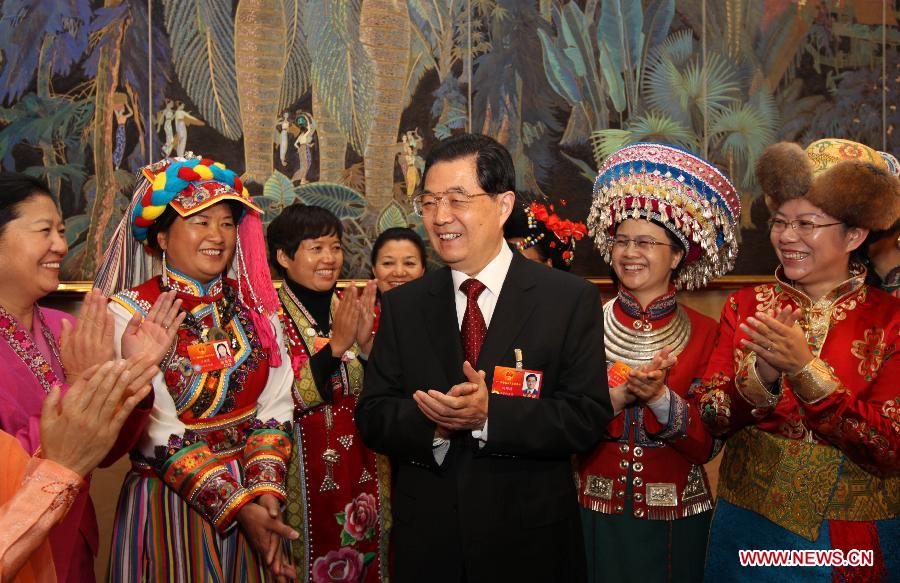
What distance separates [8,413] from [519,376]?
1547mm

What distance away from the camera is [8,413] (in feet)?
7.78

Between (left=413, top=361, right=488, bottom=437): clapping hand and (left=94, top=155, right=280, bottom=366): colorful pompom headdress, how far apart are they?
39.7 inches

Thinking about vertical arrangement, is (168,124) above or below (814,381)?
above

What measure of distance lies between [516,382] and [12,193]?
1.75 meters

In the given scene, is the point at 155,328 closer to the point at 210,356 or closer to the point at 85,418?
the point at 210,356

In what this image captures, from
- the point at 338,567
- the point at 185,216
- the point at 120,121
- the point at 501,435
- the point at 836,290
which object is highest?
the point at 120,121

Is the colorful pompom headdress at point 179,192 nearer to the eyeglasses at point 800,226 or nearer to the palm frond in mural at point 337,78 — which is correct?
the eyeglasses at point 800,226

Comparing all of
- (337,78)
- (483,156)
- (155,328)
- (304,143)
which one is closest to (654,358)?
(483,156)

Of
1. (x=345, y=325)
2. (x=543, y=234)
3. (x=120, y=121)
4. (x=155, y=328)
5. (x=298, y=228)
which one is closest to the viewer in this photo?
(x=155, y=328)

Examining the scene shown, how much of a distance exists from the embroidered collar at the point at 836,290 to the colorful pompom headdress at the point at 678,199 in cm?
31

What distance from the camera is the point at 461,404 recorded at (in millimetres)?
2059

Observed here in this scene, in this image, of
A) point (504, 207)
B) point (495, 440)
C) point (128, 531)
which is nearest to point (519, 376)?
point (495, 440)

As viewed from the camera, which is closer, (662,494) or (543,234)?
(662,494)

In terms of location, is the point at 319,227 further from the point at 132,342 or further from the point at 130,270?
the point at 132,342
